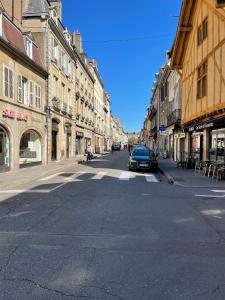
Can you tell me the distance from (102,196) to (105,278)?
6.56 metres

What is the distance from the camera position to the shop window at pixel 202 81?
19188 mm

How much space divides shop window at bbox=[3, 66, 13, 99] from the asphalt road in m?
11.0

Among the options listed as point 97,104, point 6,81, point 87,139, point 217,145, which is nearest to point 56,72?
point 6,81

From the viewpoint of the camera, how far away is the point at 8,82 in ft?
63.4

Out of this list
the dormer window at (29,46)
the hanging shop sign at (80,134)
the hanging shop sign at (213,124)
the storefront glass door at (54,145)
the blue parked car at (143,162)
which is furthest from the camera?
the hanging shop sign at (80,134)

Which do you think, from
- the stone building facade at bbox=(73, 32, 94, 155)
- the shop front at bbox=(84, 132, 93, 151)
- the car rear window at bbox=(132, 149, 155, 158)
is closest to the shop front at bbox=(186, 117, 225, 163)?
the car rear window at bbox=(132, 149, 155, 158)

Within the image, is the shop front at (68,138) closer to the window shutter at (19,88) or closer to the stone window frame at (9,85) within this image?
the window shutter at (19,88)

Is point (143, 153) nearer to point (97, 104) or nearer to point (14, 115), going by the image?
point (14, 115)

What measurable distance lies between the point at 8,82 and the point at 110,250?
52.8 feet

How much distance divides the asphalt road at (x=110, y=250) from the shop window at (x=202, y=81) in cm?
1112

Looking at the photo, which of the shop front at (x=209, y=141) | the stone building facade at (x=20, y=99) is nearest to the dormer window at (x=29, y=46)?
the stone building facade at (x=20, y=99)

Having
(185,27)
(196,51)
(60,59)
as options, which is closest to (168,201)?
(196,51)

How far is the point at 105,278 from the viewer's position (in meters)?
4.13

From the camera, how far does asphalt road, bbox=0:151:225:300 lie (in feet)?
12.6
